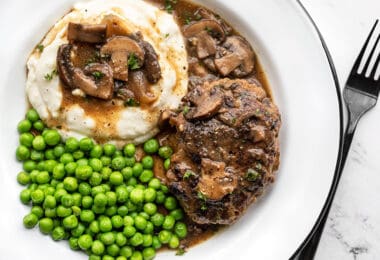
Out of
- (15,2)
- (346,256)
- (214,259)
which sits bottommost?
(346,256)

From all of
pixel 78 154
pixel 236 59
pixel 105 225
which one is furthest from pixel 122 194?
pixel 236 59

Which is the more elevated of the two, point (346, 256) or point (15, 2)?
point (15, 2)

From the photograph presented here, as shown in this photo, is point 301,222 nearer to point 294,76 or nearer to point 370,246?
point 370,246

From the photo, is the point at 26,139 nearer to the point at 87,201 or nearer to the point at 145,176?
the point at 87,201

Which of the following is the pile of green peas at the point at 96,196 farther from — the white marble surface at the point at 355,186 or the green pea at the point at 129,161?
the white marble surface at the point at 355,186

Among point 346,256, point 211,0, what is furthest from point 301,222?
point 211,0

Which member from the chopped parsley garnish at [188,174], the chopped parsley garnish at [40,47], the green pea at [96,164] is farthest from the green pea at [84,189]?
the chopped parsley garnish at [40,47]
